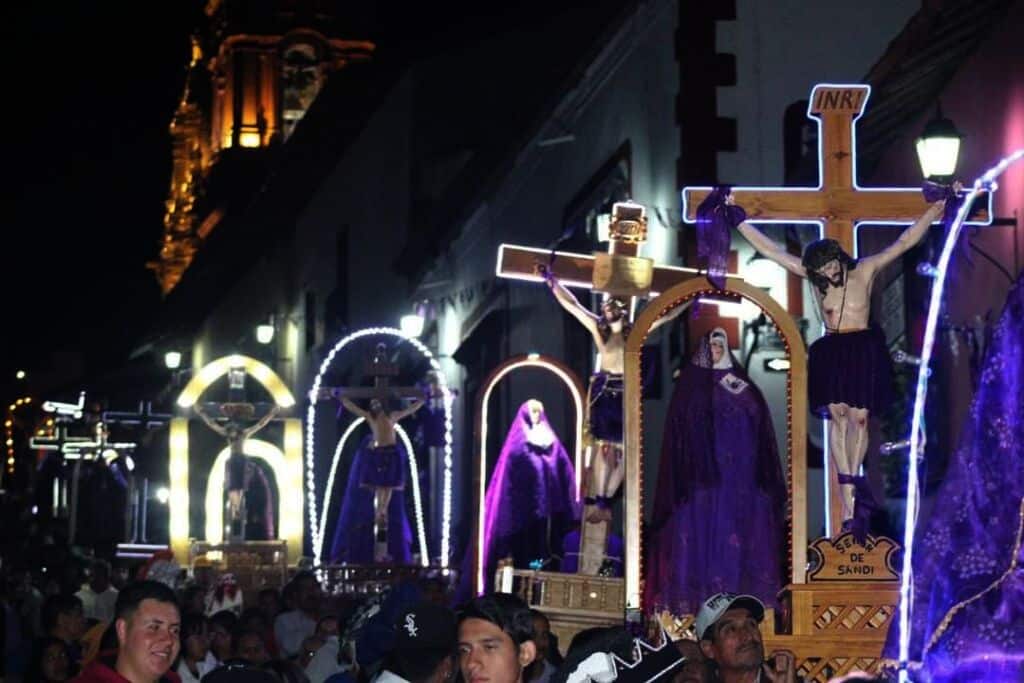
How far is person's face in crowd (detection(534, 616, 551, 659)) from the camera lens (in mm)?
13195

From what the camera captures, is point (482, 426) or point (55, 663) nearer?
point (55, 663)

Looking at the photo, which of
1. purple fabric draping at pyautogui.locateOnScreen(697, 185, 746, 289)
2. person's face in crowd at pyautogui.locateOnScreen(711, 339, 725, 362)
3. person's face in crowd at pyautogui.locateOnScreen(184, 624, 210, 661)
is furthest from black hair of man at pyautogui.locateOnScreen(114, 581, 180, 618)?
person's face in crowd at pyautogui.locateOnScreen(711, 339, 725, 362)

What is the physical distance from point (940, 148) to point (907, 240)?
→ 104 centimetres

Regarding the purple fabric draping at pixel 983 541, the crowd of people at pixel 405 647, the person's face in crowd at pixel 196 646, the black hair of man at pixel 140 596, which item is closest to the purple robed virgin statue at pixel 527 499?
the crowd of people at pixel 405 647

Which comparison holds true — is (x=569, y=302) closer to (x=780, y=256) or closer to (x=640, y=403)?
(x=640, y=403)

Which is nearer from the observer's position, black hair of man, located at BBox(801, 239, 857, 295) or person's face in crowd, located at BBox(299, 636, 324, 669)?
black hair of man, located at BBox(801, 239, 857, 295)

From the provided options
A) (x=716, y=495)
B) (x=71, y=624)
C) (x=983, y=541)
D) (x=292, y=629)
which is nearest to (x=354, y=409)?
(x=292, y=629)

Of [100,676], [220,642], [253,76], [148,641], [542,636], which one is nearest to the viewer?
[100,676]

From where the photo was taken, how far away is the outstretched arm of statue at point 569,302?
16.9 metres

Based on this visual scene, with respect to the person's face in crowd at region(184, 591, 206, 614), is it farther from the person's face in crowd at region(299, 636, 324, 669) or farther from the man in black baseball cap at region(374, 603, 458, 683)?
the man in black baseball cap at region(374, 603, 458, 683)

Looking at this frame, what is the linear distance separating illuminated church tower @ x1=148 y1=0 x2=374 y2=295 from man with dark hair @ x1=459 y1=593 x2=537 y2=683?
179 ft

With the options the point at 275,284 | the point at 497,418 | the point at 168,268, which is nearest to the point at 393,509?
the point at 497,418

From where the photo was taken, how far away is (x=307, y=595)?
772 inches

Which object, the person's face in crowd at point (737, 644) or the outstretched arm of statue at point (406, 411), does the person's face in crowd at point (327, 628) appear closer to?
the person's face in crowd at point (737, 644)
